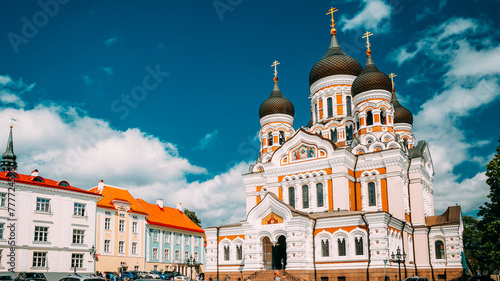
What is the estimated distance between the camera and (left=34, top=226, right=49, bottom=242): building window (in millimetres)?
35094

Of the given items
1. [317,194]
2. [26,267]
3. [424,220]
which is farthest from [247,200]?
[26,267]

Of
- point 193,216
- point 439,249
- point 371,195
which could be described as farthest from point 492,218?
point 193,216

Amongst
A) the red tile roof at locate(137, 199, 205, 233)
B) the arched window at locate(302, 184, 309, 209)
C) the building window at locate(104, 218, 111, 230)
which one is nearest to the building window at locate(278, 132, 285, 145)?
the arched window at locate(302, 184, 309, 209)

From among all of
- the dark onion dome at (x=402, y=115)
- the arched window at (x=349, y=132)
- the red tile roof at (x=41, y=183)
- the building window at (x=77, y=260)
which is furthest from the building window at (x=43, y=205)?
the dark onion dome at (x=402, y=115)

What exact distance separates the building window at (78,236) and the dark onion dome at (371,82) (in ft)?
85.1

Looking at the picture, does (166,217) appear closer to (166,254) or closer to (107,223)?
(166,254)

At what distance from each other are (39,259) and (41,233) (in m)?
1.92

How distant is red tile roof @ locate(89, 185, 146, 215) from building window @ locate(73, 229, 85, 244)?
331 cm

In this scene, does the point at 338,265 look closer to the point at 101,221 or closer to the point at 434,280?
the point at 434,280

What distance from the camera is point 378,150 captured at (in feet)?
124

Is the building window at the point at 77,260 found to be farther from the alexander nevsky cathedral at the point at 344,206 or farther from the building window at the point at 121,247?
the alexander nevsky cathedral at the point at 344,206

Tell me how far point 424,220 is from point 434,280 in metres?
4.55

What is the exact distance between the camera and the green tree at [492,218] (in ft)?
89.6

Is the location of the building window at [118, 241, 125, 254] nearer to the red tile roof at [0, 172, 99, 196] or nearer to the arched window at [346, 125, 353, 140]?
the red tile roof at [0, 172, 99, 196]
